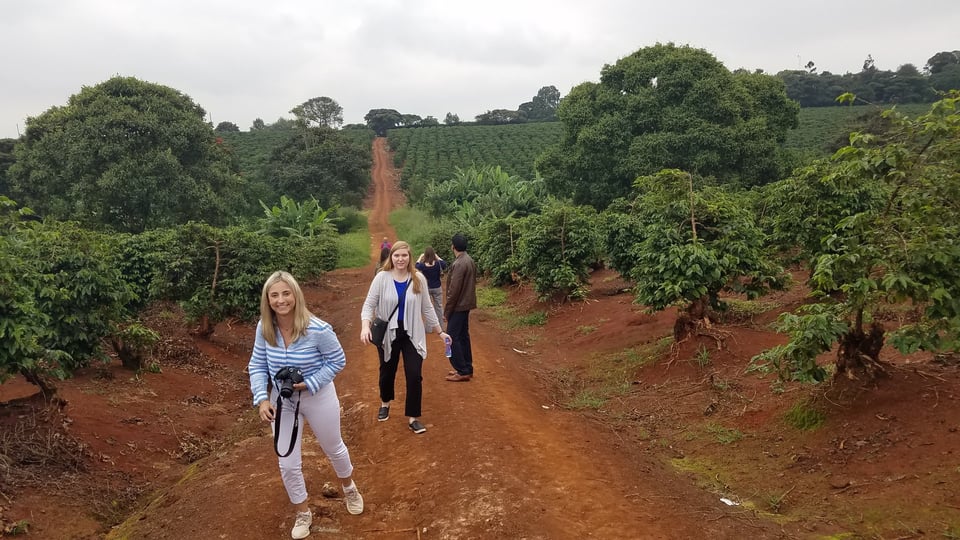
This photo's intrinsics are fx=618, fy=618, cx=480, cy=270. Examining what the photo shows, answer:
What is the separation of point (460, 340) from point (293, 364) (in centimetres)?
403

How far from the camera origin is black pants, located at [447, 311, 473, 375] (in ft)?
24.2

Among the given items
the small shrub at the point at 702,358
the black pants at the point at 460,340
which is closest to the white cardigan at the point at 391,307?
the black pants at the point at 460,340

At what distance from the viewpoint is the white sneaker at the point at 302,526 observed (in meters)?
3.93

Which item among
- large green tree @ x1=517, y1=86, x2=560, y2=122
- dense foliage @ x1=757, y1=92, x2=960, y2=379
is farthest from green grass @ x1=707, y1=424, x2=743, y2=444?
large green tree @ x1=517, y1=86, x2=560, y2=122

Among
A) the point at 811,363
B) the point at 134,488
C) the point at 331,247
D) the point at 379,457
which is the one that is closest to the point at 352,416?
the point at 379,457

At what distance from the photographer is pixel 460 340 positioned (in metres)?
7.66

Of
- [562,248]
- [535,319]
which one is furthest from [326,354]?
[562,248]

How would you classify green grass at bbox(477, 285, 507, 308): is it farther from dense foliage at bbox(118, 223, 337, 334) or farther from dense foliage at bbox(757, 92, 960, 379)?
dense foliage at bbox(757, 92, 960, 379)

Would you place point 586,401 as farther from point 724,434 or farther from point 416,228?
point 416,228

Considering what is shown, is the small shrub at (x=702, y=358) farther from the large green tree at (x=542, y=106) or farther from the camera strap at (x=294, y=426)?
the large green tree at (x=542, y=106)

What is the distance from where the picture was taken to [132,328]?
328 inches

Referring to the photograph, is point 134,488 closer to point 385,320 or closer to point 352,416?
point 352,416

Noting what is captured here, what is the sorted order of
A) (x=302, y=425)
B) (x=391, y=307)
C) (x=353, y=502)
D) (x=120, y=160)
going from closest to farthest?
(x=302, y=425)
(x=353, y=502)
(x=391, y=307)
(x=120, y=160)

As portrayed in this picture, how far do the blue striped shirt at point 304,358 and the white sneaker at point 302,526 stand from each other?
2.70 ft
